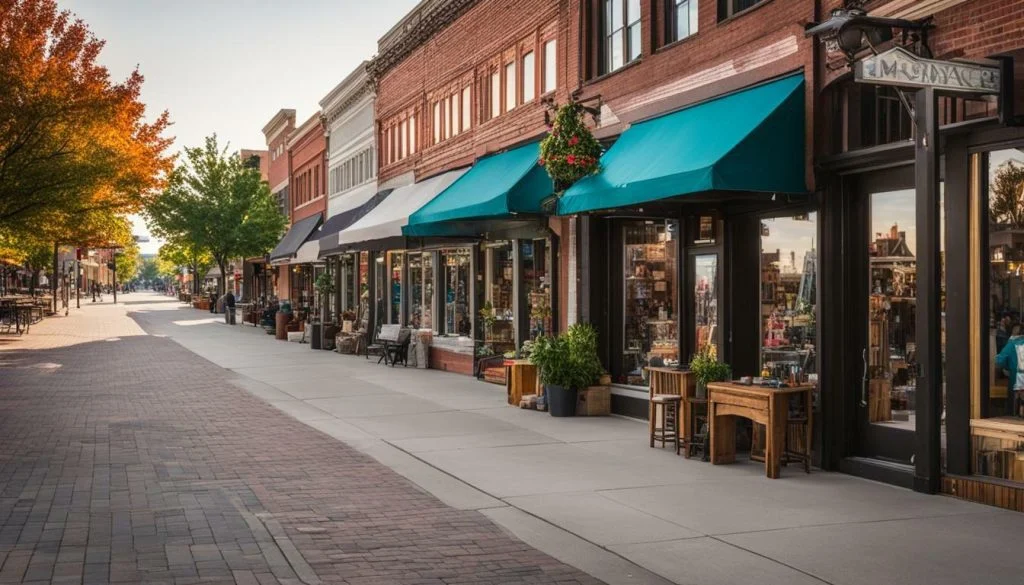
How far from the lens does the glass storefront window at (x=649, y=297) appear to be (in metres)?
14.9

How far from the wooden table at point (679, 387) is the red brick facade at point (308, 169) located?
96.5ft

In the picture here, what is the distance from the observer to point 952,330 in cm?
952

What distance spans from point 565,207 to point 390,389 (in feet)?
20.8

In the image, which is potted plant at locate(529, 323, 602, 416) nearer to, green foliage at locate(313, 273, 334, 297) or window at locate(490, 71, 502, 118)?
window at locate(490, 71, 502, 118)

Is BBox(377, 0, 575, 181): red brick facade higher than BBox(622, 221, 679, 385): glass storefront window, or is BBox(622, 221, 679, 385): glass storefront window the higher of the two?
BBox(377, 0, 575, 181): red brick facade

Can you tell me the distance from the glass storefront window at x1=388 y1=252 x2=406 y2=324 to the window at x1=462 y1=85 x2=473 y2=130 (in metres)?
5.50

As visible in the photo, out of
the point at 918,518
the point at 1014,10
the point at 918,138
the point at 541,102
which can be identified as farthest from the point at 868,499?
the point at 541,102

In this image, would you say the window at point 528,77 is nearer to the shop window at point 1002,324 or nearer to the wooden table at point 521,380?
the wooden table at point 521,380

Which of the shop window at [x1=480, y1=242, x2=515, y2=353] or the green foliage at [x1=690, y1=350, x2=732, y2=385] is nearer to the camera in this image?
the green foliage at [x1=690, y1=350, x2=732, y2=385]

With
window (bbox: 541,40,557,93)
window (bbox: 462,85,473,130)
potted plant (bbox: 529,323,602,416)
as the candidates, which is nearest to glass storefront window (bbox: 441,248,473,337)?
window (bbox: 462,85,473,130)

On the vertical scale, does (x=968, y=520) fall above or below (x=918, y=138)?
below

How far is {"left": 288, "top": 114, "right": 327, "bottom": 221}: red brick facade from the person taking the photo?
137ft

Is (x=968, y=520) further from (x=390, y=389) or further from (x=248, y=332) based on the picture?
(x=248, y=332)

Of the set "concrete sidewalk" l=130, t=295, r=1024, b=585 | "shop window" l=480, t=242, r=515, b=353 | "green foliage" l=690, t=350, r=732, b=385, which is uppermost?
"shop window" l=480, t=242, r=515, b=353
